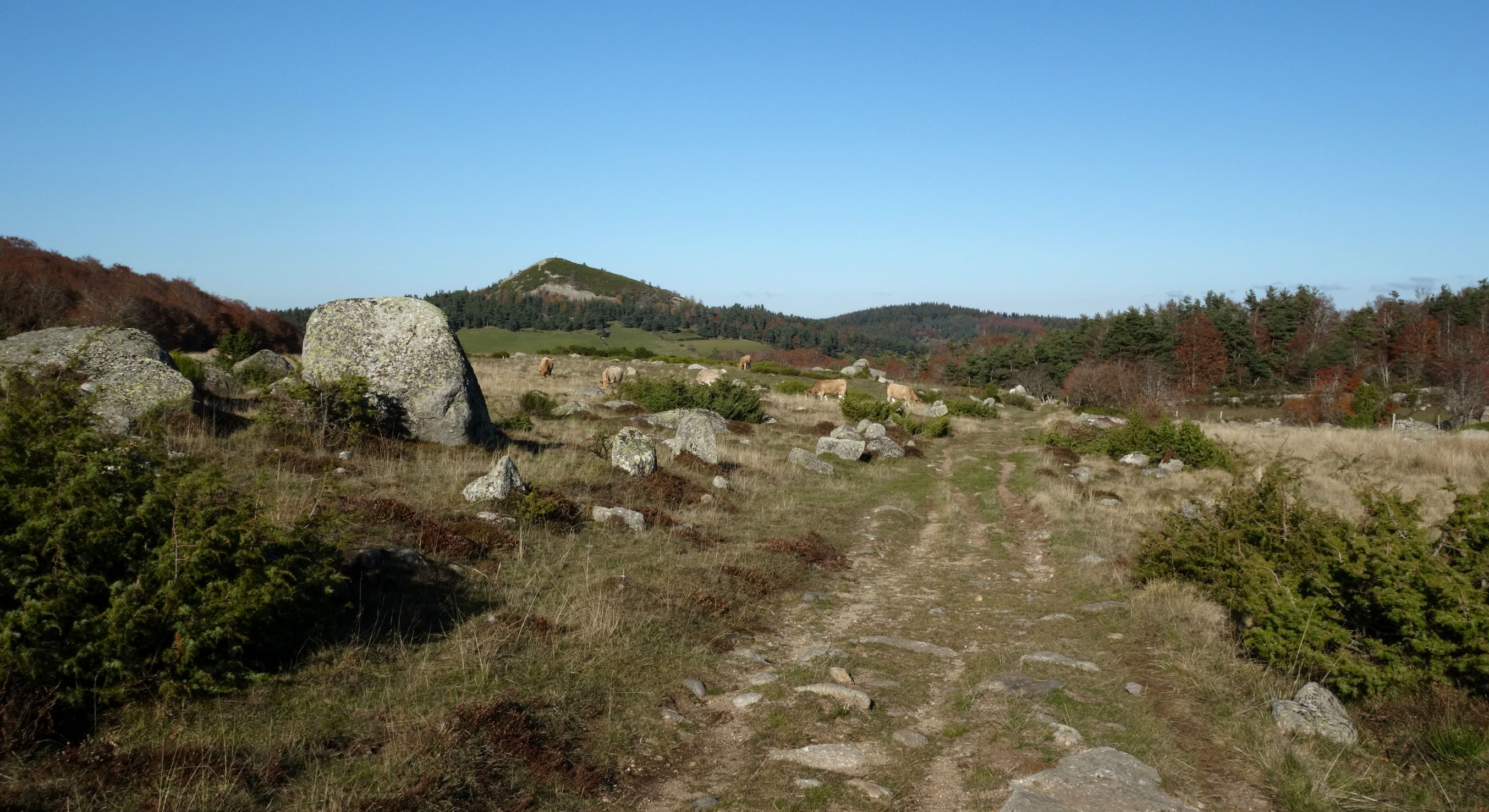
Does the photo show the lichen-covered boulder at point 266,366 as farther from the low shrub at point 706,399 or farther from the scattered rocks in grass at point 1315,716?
the scattered rocks in grass at point 1315,716

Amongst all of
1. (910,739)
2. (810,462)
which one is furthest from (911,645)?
(810,462)

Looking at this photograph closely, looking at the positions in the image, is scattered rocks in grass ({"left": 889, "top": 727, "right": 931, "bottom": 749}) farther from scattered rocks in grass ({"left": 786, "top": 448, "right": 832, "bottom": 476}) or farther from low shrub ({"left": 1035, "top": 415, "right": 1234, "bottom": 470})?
low shrub ({"left": 1035, "top": 415, "right": 1234, "bottom": 470})

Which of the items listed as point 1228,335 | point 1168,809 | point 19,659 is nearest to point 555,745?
point 19,659

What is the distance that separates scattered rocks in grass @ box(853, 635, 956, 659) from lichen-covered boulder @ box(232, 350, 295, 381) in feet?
49.6

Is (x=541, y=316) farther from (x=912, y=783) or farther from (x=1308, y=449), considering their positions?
(x=912, y=783)

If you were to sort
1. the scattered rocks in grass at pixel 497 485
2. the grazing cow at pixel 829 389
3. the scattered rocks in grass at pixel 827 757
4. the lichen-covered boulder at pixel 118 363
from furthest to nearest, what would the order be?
the grazing cow at pixel 829 389
the lichen-covered boulder at pixel 118 363
the scattered rocks in grass at pixel 497 485
the scattered rocks in grass at pixel 827 757

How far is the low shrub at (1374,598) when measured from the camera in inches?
222

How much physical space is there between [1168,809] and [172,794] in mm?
5158

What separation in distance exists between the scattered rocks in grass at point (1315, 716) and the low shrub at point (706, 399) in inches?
803

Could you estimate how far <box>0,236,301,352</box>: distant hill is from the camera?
27.9m

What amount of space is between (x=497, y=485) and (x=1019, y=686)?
6815mm

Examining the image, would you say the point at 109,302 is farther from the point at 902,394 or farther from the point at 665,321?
the point at 665,321

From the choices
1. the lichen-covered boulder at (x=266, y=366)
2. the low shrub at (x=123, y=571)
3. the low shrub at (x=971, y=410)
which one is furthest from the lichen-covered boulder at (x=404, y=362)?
the low shrub at (x=971, y=410)

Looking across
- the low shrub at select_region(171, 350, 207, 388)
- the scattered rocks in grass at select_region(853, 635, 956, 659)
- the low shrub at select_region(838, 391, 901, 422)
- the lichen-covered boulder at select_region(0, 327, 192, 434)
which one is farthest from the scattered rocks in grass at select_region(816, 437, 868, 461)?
the lichen-covered boulder at select_region(0, 327, 192, 434)
